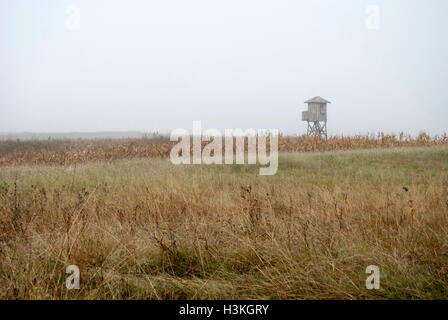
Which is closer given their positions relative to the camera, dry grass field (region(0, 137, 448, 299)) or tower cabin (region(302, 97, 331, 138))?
dry grass field (region(0, 137, 448, 299))

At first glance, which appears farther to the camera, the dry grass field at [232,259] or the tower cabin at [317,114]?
the tower cabin at [317,114]

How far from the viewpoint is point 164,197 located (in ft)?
19.6

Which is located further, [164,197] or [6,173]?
[6,173]

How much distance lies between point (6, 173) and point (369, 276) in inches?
428

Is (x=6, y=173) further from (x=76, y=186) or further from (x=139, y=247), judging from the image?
(x=139, y=247)

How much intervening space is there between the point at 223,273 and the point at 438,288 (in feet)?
5.70

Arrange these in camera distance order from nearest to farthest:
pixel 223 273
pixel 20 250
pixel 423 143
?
pixel 223 273 → pixel 20 250 → pixel 423 143

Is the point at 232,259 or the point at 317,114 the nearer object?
the point at 232,259

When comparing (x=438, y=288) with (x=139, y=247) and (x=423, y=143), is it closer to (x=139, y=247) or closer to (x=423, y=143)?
(x=139, y=247)

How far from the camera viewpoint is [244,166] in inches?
456
